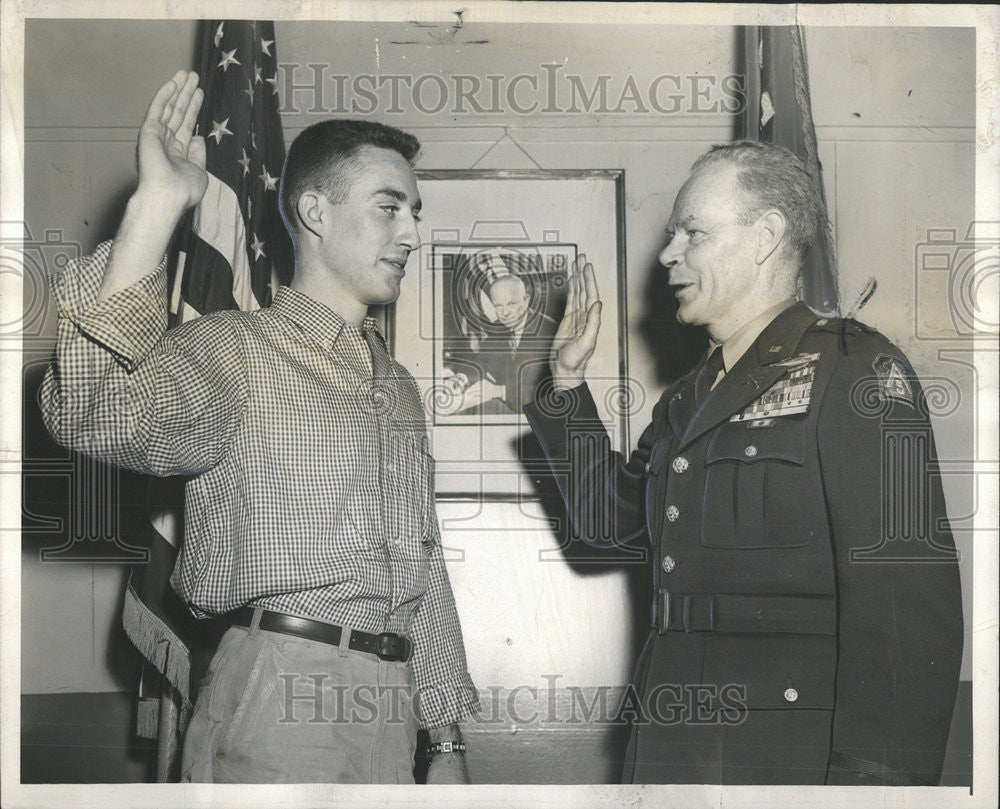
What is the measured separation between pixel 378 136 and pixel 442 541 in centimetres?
96

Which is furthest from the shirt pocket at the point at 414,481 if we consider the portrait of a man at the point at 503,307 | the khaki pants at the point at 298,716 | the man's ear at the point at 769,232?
the man's ear at the point at 769,232

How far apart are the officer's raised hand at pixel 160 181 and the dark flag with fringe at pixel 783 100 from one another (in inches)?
51.3

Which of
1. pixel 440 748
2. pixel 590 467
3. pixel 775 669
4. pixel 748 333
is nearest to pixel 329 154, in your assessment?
pixel 590 467

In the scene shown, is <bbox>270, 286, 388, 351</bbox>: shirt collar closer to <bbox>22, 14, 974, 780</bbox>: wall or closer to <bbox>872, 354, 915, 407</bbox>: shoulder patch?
<bbox>22, 14, 974, 780</bbox>: wall

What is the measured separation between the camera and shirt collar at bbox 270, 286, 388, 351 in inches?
97.7

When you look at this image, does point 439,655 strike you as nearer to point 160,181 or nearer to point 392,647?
point 392,647

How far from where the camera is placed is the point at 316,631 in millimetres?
2336

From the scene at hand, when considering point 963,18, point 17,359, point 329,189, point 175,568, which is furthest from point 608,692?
→ point 963,18

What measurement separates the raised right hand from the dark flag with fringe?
4.24 ft

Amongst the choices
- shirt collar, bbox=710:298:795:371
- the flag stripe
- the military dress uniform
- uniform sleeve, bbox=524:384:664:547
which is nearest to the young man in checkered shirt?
the flag stripe

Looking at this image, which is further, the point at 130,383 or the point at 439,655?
the point at 439,655

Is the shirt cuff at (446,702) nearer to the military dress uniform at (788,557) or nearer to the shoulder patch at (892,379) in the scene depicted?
the military dress uniform at (788,557)

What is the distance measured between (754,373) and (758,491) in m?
0.27

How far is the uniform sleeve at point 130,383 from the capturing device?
2158 mm
